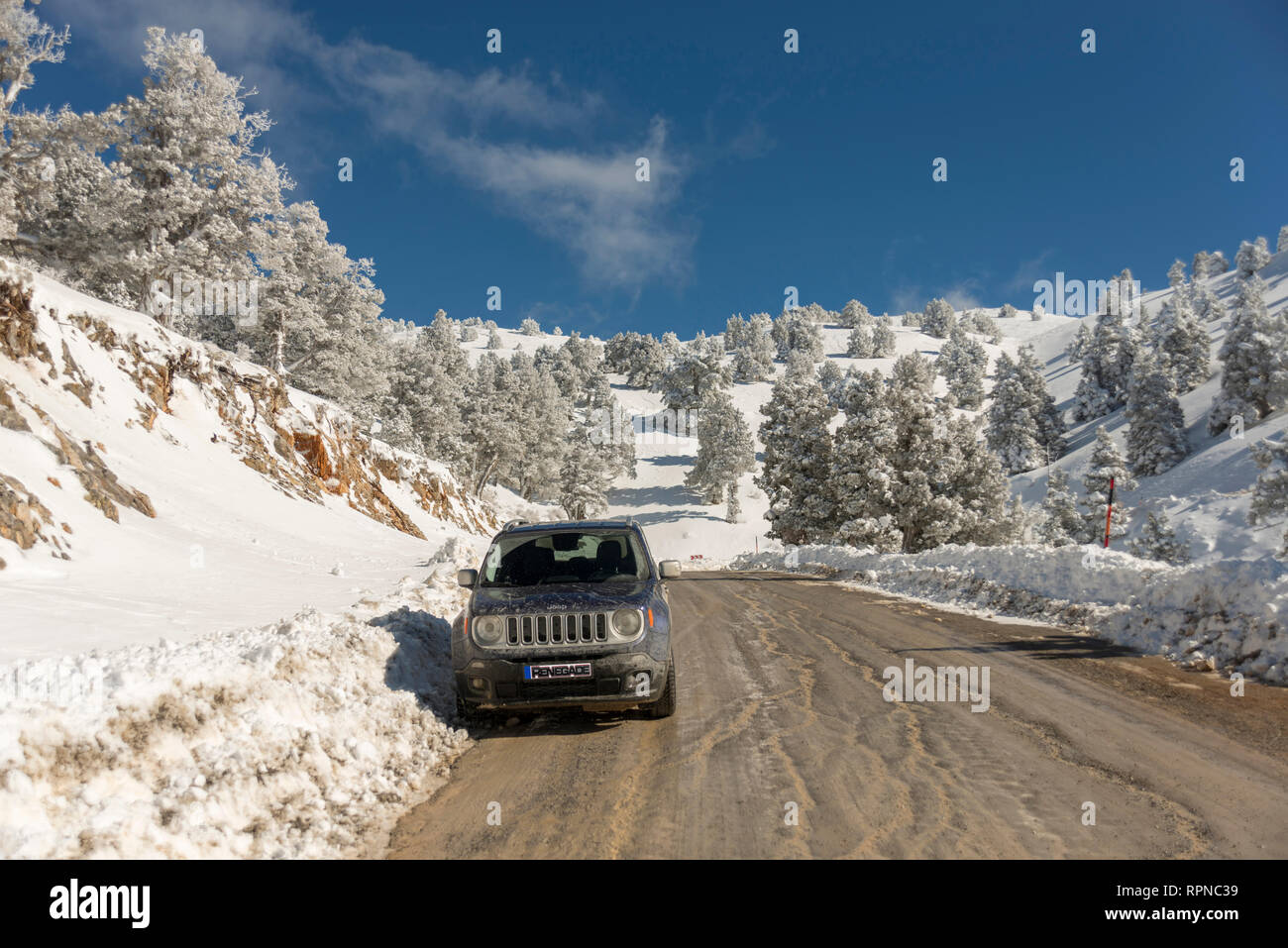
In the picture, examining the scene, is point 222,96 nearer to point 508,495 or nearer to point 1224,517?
point 508,495

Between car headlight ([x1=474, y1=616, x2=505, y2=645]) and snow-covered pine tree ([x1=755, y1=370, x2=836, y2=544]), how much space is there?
31.2 meters

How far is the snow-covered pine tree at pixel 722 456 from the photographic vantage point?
6931 cm

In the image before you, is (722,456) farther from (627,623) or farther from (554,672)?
(554,672)

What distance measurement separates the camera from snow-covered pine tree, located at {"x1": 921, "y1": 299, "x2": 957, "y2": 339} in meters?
176

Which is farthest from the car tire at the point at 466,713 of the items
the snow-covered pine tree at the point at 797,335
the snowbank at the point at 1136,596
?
the snow-covered pine tree at the point at 797,335

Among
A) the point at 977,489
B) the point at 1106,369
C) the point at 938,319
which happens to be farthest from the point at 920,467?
the point at 938,319

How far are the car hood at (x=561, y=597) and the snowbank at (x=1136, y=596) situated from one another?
7.35 meters

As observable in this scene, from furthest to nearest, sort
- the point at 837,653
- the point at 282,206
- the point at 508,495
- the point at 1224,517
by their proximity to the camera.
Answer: the point at 508,495 < the point at 1224,517 < the point at 282,206 < the point at 837,653

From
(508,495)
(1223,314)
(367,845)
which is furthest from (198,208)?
(1223,314)

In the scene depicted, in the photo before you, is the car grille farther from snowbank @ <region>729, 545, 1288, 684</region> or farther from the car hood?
snowbank @ <region>729, 545, 1288, 684</region>

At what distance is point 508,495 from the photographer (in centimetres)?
6375

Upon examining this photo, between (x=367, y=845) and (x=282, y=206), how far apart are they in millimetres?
32399

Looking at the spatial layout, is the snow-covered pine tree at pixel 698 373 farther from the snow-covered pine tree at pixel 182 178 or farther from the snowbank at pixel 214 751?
the snowbank at pixel 214 751

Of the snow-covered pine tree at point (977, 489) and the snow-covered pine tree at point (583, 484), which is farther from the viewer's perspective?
the snow-covered pine tree at point (583, 484)
